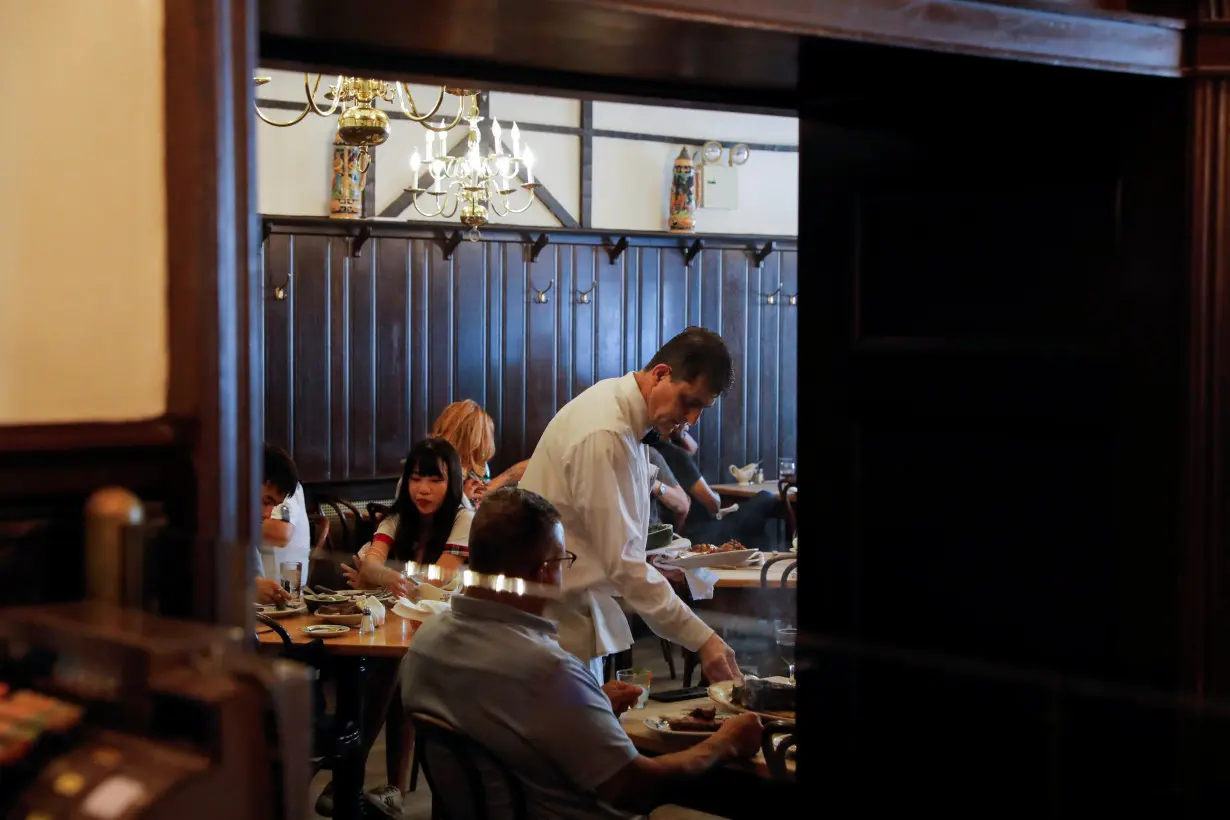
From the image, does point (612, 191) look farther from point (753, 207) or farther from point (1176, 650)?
point (1176, 650)

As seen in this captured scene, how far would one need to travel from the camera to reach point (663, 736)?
2580mm

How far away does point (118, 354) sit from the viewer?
93 centimetres

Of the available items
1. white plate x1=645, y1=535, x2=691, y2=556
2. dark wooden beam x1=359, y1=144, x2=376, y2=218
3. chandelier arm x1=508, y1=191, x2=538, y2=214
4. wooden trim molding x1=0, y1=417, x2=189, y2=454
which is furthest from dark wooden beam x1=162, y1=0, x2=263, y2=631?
chandelier arm x1=508, y1=191, x2=538, y2=214

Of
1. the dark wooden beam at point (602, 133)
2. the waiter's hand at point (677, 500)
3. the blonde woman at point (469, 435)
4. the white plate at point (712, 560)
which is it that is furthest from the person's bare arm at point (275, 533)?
the dark wooden beam at point (602, 133)

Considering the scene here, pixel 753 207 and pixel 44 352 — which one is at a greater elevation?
pixel 753 207

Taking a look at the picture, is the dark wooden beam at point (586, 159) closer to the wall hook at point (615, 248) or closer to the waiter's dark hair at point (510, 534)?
the wall hook at point (615, 248)

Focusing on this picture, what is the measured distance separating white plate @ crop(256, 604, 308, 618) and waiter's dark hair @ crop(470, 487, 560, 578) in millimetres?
1817

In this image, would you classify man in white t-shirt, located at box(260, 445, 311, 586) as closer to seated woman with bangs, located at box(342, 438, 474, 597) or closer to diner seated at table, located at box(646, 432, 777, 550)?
seated woman with bangs, located at box(342, 438, 474, 597)

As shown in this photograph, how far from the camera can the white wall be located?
290 inches

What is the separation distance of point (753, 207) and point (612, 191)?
1.28 meters

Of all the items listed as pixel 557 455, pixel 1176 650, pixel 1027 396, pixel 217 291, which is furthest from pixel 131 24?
pixel 557 455

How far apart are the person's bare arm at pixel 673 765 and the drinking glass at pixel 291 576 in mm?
2336

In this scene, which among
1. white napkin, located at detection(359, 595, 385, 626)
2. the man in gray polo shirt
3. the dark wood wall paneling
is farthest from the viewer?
the dark wood wall paneling

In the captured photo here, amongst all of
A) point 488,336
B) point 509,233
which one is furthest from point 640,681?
point 509,233
